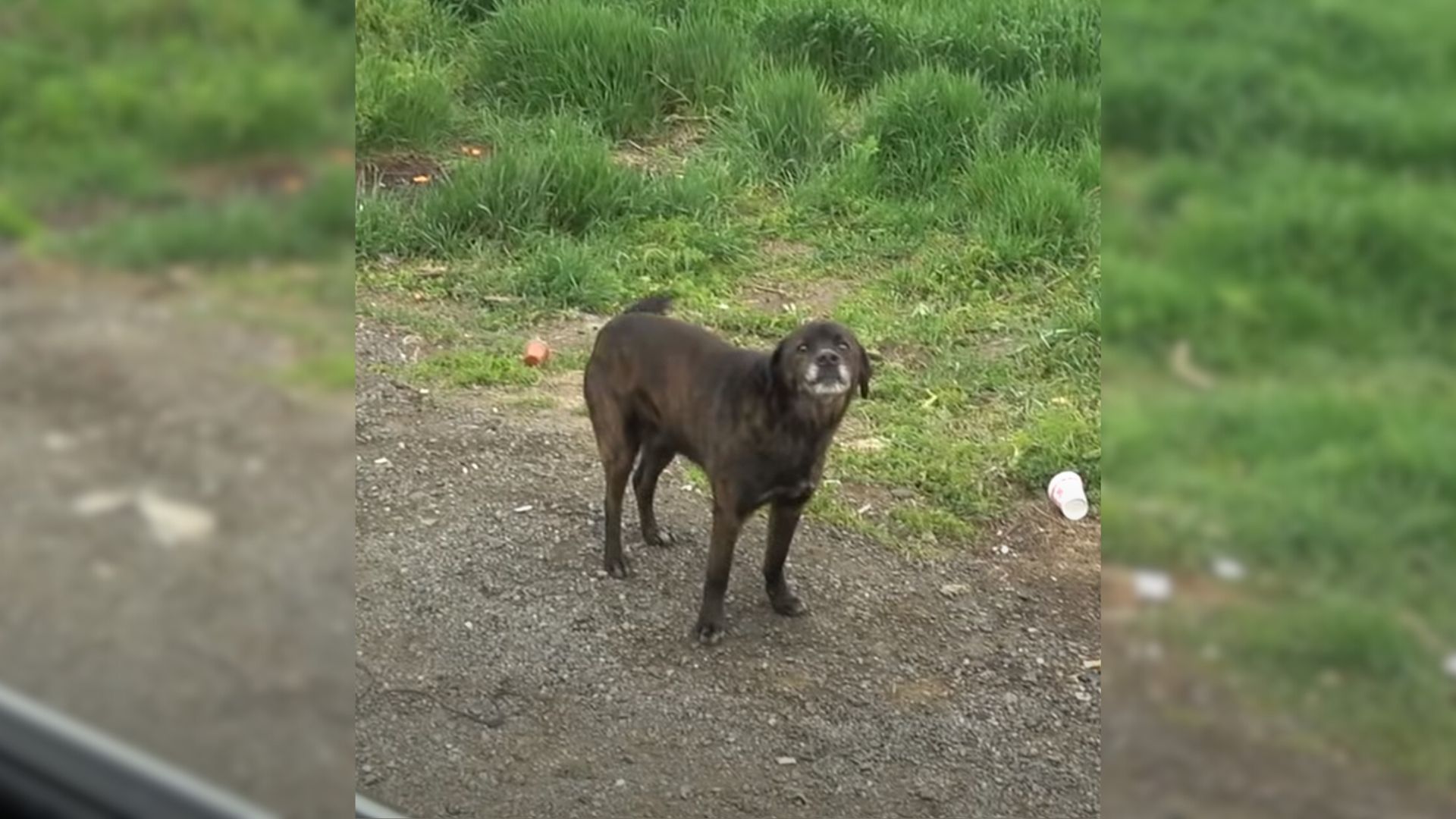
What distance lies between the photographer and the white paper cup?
3703 mm

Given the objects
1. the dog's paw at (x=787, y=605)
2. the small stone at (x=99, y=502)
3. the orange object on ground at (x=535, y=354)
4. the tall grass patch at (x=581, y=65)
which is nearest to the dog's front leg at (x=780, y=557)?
the dog's paw at (x=787, y=605)

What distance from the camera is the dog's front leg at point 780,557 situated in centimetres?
313

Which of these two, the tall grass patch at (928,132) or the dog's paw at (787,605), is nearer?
the dog's paw at (787,605)

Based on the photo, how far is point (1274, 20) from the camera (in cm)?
86

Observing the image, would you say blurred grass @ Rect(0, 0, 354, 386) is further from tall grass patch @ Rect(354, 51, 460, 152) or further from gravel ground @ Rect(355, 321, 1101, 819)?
tall grass patch @ Rect(354, 51, 460, 152)

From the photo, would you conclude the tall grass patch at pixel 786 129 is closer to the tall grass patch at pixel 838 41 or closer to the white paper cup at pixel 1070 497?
the tall grass patch at pixel 838 41

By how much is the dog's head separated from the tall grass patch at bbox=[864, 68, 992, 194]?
2.73 metres

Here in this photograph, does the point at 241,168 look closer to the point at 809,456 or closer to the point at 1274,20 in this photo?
the point at 1274,20

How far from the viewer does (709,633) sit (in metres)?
3.14

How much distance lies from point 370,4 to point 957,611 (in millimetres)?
3641

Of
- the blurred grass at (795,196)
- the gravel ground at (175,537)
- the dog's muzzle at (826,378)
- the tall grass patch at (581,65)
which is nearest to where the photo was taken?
the gravel ground at (175,537)

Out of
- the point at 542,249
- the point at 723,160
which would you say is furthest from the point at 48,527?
the point at 723,160

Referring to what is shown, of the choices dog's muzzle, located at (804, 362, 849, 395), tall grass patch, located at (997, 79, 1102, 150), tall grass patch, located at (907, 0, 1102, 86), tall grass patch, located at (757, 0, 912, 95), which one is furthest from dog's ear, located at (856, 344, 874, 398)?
tall grass patch, located at (757, 0, 912, 95)

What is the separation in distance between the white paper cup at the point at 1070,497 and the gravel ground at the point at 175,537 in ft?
7.70
